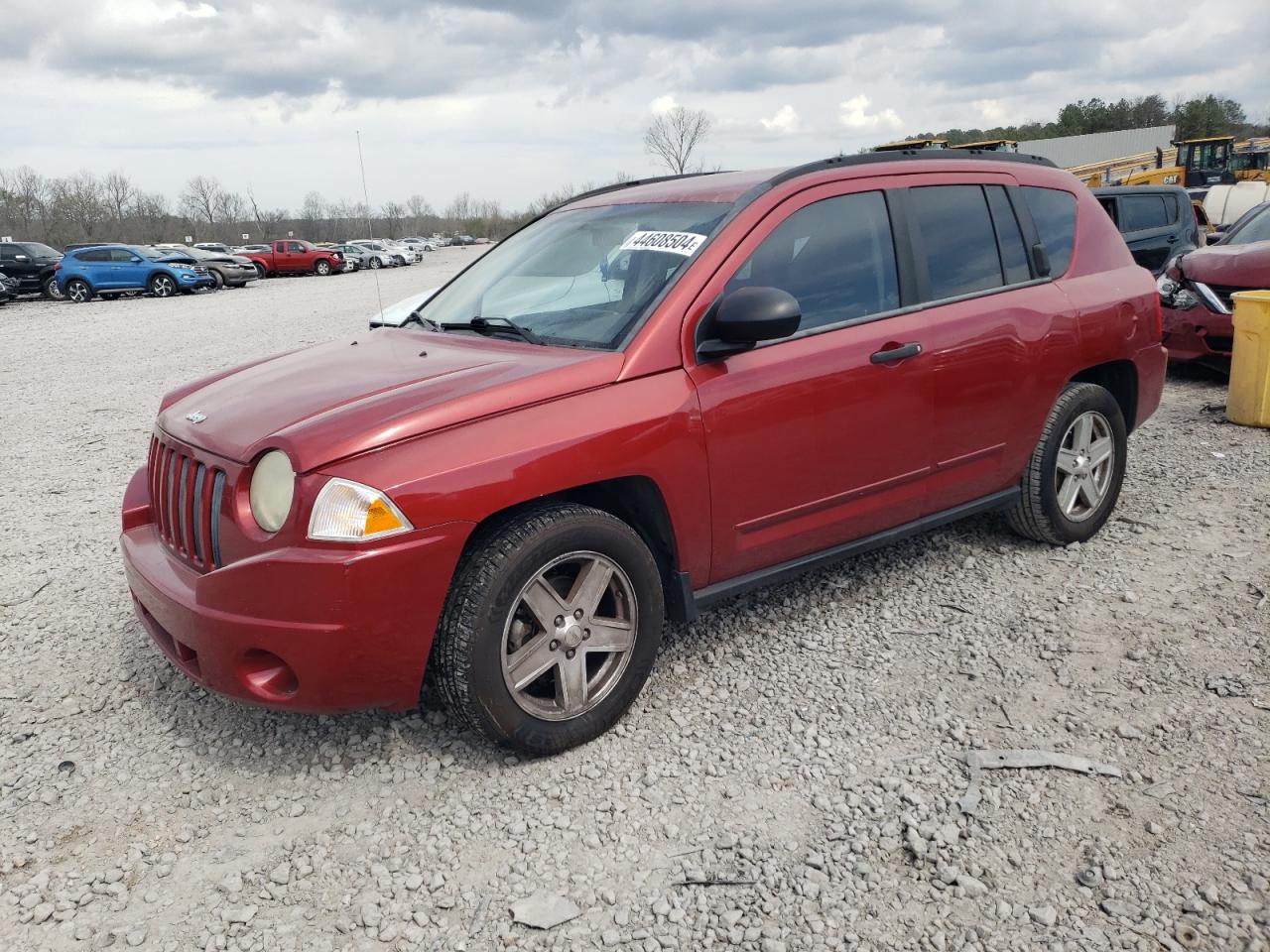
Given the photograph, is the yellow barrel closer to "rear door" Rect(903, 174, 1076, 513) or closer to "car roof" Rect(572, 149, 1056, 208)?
"car roof" Rect(572, 149, 1056, 208)

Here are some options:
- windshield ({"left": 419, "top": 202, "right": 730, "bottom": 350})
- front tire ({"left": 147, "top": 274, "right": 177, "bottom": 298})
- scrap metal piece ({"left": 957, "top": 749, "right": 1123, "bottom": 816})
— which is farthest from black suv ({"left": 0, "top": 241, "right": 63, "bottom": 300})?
scrap metal piece ({"left": 957, "top": 749, "right": 1123, "bottom": 816})

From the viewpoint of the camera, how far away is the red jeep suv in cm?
279

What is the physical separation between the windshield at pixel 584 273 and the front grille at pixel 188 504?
1164 mm

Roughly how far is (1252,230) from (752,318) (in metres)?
8.61

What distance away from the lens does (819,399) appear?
3.51m

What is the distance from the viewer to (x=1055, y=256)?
4.49 metres

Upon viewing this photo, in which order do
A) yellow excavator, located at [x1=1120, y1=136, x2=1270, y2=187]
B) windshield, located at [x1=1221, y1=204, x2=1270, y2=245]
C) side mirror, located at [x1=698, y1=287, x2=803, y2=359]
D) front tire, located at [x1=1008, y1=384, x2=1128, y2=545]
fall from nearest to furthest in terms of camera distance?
side mirror, located at [x1=698, y1=287, x2=803, y2=359] < front tire, located at [x1=1008, y1=384, x2=1128, y2=545] < windshield, located at [x1=1221, y1=204, x2=1270, y2=245] < yellow excavator, located at [x1=1120, y1=136, x2=1270, y2=187]

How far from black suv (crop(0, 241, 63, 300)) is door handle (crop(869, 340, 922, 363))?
1095 inches

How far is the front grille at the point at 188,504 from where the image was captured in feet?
9.77

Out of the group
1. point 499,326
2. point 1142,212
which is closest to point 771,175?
point 499,326

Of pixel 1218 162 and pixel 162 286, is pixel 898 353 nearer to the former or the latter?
pixel 162 286

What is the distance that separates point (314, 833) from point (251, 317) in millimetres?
18653

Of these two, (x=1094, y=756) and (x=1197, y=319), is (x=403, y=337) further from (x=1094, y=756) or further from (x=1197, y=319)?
(x=1197, y=319)

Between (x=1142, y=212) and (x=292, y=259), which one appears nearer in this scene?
(x=1142, y=212)
